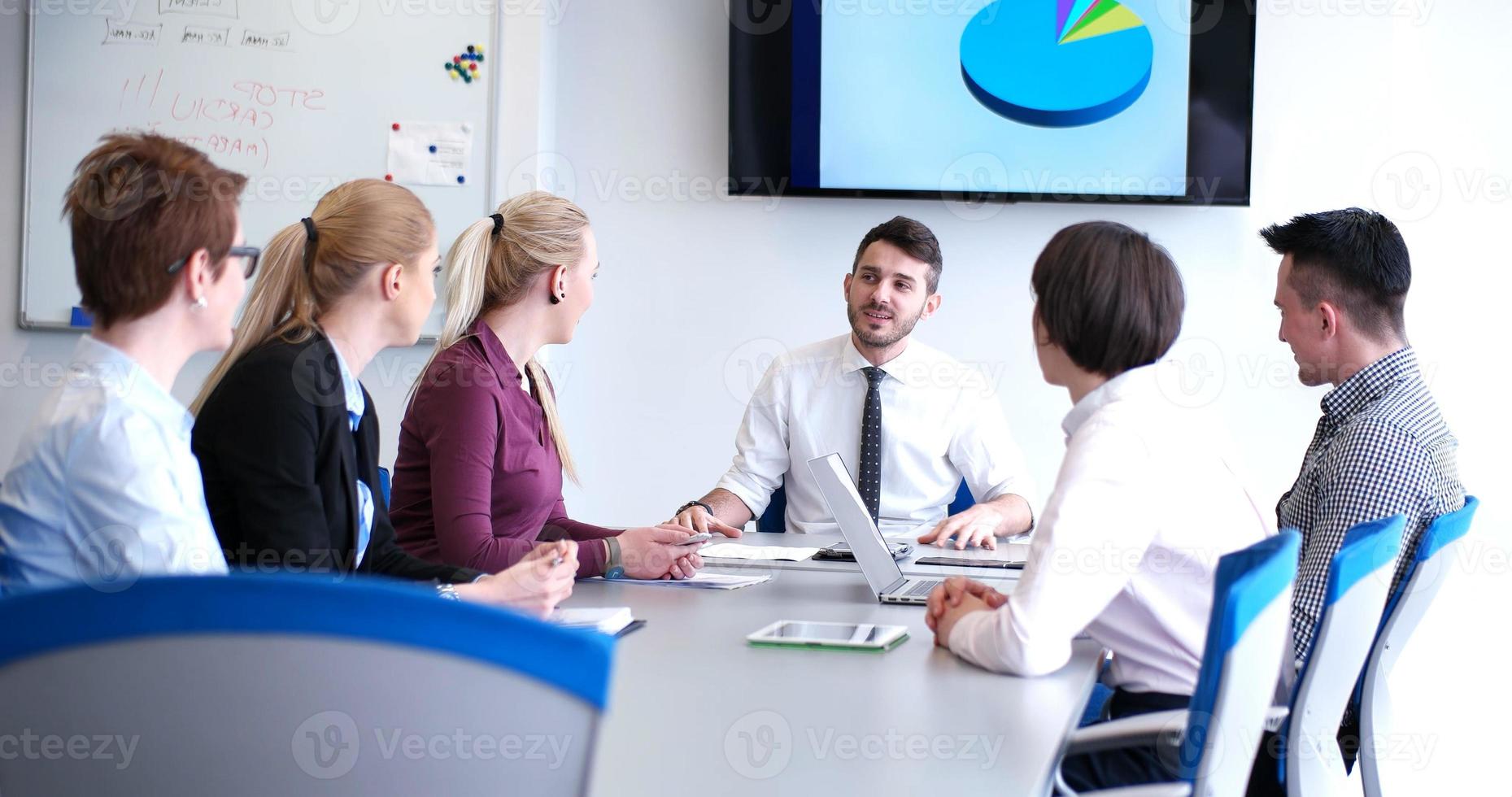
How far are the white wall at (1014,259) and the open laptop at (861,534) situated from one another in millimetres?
1855

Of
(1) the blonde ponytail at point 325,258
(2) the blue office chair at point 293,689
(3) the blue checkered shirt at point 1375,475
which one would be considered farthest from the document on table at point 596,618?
(3) the blue checkered shirt at point 1375,475

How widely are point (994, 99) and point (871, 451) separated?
1268mm

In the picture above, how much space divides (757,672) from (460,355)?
1.01 metres

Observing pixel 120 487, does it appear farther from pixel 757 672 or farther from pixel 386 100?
pixel 386 100

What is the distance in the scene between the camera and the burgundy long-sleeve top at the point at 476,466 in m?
2.11

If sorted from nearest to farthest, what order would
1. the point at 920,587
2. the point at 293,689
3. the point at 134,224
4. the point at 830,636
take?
the point at 293,689, the point at 134,224, the point at 830,636, the point at 920,587

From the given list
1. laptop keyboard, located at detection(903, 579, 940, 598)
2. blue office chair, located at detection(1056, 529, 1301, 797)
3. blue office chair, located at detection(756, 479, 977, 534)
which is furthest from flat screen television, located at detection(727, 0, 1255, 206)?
blue office chair, located at detection(1056, 529, 1301, 797)

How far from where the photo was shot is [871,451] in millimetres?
3143

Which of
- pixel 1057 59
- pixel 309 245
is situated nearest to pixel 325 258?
pixel 309 245

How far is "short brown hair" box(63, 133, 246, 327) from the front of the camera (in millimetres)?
1287

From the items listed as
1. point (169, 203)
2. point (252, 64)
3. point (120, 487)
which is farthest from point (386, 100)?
point (120, 487)

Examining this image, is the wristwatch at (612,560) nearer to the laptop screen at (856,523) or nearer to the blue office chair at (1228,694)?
the laptop screen at (856,523)

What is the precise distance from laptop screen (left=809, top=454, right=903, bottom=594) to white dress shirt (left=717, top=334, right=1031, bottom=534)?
1.08 metres

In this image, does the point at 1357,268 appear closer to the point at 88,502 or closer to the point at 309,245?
the point at 309,245
